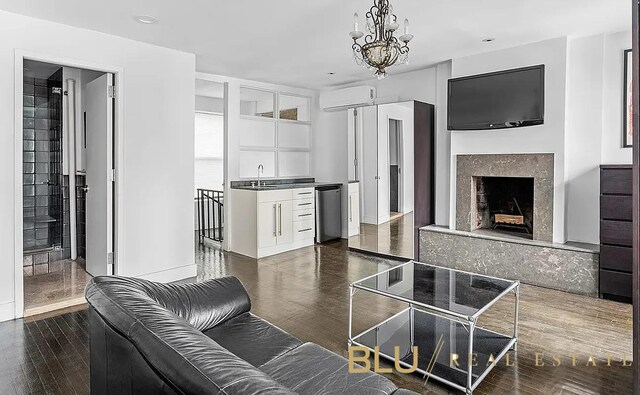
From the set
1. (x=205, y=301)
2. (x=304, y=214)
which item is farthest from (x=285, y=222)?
(x=205, y=301)

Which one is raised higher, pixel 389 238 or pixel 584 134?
pixel 584 134

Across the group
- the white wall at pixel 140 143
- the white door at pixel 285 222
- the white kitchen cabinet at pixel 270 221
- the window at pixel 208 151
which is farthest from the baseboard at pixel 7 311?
the window at pixel 208 151

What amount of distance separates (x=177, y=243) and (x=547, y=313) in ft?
12.0

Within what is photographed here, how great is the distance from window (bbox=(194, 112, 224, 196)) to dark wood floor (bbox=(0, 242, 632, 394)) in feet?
10.2

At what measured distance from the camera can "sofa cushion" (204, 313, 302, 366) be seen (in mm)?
1795

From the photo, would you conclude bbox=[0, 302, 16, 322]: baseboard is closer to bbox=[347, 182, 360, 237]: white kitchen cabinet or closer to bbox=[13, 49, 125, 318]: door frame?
bbox=[13, 49, 125, 318]: door frame

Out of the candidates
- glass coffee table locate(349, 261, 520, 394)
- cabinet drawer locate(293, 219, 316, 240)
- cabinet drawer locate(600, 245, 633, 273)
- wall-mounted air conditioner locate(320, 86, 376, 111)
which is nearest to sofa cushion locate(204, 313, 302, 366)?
glass coffee table locate(349, 261, 520, 394)

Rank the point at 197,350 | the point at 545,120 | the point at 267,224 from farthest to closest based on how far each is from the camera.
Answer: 1. the point at 267,224
2. the point at 545,120
3. the point at 197,350

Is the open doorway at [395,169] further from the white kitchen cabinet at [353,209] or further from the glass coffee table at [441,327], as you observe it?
the glass coffee table at [441,327]

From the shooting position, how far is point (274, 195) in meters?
5.61

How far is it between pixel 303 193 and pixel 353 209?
2.57ft

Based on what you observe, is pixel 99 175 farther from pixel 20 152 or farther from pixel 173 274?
pixel 173 274

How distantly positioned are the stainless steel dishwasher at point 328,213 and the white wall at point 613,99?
3.63 meters

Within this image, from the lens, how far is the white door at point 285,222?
5.73 meters
